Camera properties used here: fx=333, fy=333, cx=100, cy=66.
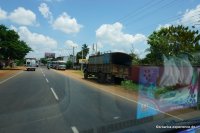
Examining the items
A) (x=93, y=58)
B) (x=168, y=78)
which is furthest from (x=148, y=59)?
(x=168, y=78)

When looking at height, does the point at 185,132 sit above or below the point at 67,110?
above

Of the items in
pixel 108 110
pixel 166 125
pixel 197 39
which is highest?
pixel 197 39

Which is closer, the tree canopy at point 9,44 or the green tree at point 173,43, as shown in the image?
the green tree at point 173,43

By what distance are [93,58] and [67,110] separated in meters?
26.9

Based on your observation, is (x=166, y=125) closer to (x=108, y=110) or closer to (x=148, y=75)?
(x=108, y=110)

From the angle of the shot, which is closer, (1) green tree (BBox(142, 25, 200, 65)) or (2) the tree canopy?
(1) green tree (BBox(142, 25, 200, 65))

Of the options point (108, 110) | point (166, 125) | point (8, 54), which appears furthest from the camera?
point (8, 54)

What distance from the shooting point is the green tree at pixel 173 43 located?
143ft

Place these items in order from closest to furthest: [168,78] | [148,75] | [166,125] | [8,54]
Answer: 1. [166,125]
2. [168,78]
3. [148,75]
4. [8,54]

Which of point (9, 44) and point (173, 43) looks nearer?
point (173, 43)

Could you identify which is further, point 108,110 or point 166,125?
point 108,110

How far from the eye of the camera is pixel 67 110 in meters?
12.2

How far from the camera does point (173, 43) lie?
44.6 m

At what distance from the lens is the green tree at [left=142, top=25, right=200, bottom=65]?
43.5m
